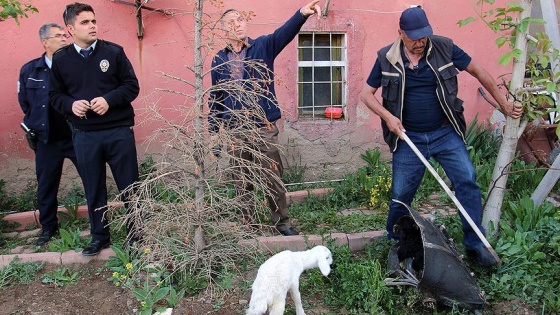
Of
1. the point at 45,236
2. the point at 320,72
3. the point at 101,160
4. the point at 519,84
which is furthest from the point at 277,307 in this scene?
the point at 320,72

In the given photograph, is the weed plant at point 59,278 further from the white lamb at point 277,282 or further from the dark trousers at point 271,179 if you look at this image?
the white lamb at point 277,282

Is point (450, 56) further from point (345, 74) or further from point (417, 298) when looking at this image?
point (345, 74)

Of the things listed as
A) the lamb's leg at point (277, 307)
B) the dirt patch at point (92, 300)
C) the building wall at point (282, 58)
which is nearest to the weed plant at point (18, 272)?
the dirt patch at point (92, 300)

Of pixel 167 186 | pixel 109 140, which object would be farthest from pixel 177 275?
pixel 109 140

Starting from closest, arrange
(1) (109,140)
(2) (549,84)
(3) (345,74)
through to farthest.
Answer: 1. (2) (549,84)
2. (1) (109,140)
3. (3) (345,74)

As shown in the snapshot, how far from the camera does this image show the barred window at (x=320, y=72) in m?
6.04

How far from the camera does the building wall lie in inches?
214

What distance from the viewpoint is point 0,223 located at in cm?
492

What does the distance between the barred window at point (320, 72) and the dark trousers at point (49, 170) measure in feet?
9.43

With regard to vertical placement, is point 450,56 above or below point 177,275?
above

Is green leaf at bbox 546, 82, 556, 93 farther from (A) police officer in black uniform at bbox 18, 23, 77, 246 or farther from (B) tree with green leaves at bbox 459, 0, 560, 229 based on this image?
(A) police officer in black uniform at bbox 18, 23, 77, 246

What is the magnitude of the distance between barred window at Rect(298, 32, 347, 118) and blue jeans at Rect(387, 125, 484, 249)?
7.94ft

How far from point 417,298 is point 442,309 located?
0.70ft

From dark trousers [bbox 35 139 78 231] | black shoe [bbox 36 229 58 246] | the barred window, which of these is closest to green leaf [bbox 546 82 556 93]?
the barred window
